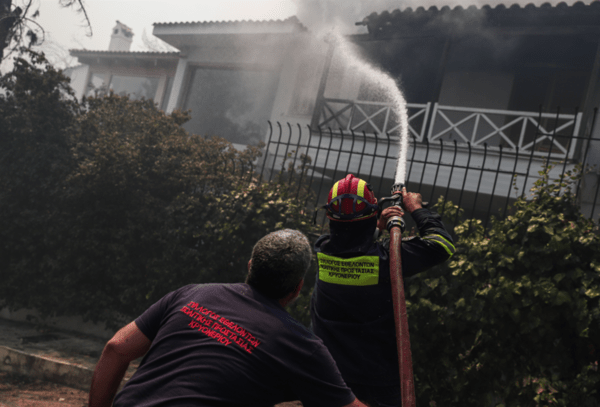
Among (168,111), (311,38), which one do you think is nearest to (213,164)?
(311,38)

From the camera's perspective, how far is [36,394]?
15.1 ft

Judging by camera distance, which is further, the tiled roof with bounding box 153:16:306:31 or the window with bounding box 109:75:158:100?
the window with bounding box 109:75:158:100

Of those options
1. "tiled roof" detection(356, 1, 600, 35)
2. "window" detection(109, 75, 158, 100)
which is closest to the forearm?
"tiled roof" detection(356, 1, 600, 35)

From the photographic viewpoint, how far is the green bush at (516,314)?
136 inches

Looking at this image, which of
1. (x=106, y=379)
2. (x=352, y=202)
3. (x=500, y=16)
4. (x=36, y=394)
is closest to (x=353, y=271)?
(x=352, y=202)

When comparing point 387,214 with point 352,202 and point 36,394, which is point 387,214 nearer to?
point 352,202

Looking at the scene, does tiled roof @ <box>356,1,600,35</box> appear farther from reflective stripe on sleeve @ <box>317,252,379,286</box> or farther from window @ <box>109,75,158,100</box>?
window @ <box>109,75,158,100</box>

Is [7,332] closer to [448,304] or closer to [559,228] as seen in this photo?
[448,304]

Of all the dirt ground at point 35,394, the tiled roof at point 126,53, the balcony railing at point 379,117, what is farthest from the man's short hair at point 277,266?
the tiled roof at point 126,53

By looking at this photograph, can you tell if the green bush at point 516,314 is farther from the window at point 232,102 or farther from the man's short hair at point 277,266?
the window at point 232,102

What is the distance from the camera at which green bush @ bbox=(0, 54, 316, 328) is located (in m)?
5.58

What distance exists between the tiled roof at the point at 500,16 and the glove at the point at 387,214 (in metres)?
7.14

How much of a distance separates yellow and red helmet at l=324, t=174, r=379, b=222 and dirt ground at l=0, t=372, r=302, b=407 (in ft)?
8.72

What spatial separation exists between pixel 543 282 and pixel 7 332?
6.47 m
